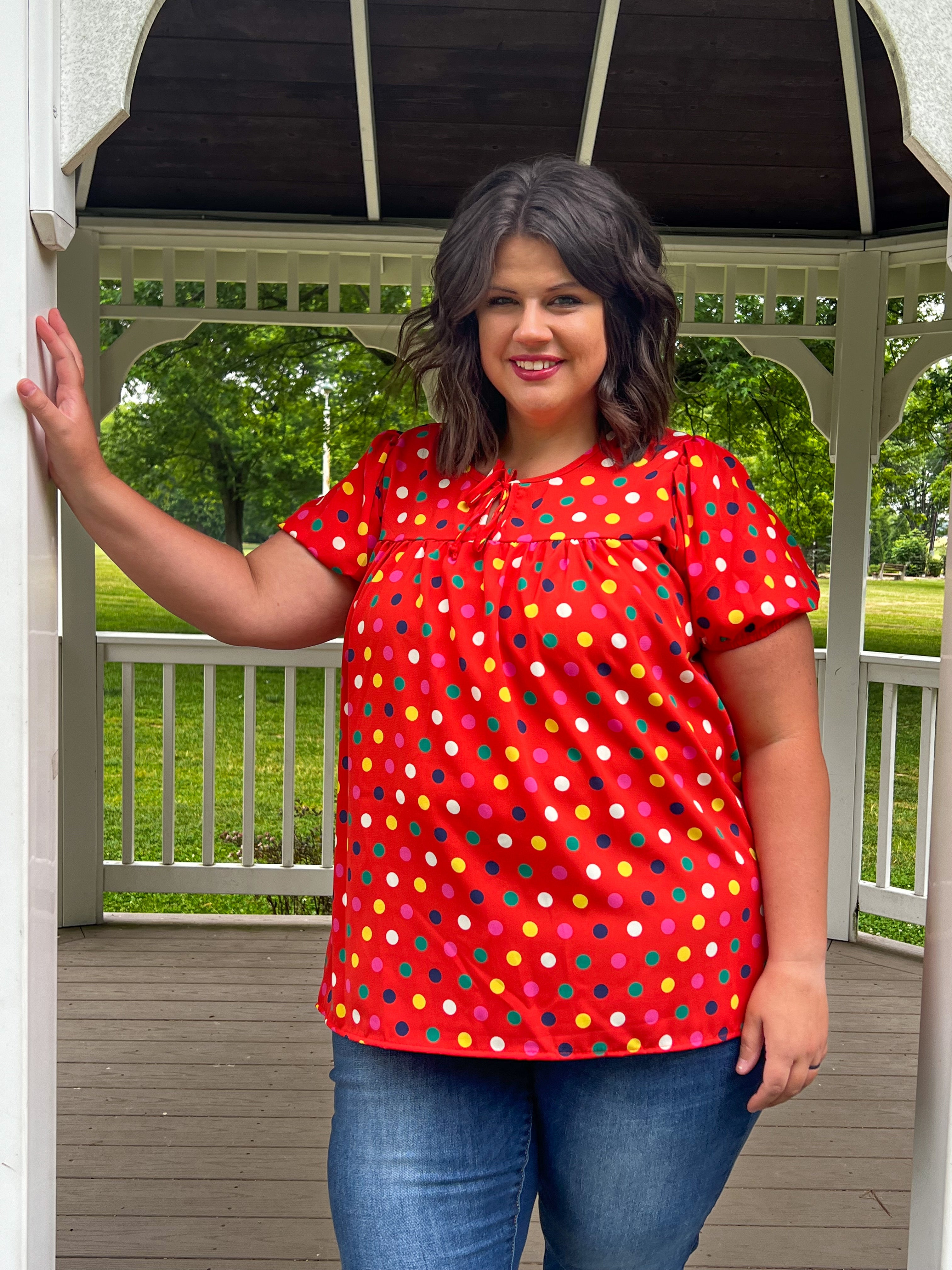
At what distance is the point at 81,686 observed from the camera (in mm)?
4367

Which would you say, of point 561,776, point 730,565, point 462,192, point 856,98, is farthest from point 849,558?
point 561,776

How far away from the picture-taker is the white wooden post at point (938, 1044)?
1406 millimetres

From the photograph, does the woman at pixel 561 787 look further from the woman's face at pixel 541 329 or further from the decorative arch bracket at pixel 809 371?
the decorative arch bracket at pixel 809 371


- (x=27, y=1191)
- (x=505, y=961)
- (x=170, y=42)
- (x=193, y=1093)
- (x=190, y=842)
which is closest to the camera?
(x=505, y=961)

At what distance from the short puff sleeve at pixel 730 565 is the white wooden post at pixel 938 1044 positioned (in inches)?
10.6

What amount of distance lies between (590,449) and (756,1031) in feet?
2.24

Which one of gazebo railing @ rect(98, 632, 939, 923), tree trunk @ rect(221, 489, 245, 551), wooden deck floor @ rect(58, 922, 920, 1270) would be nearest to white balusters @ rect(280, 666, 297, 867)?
gazebo railing @ rect(98, 632, 939, 923)

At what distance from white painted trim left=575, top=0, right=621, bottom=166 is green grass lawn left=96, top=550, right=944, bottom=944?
17.1 ft

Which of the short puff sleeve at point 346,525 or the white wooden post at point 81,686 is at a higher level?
the short puff sleeve at point 346,525

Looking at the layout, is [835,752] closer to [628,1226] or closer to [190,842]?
[628,1226]

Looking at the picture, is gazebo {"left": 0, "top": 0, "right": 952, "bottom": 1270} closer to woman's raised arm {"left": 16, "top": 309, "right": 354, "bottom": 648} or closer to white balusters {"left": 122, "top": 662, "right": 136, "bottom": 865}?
white balusters {"left": 122, "top": 662, "right": 136, "bottom": 865}

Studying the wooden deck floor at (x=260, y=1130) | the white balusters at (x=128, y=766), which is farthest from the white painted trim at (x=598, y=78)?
the wooden deck floor at (x=260, y=1130)

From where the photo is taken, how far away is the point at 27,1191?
1377mm

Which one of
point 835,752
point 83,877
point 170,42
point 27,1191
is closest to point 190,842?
Result: point 83,877
